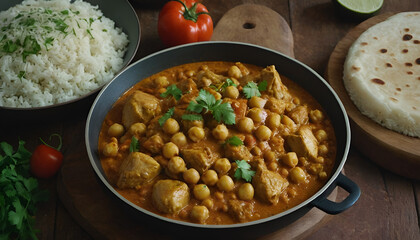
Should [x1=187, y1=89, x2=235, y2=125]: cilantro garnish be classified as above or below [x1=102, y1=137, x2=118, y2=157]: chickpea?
above

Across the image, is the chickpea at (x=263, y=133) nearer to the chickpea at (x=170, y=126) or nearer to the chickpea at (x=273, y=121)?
the chickpea at (x=273, y=121)

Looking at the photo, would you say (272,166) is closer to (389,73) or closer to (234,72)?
(234,72)

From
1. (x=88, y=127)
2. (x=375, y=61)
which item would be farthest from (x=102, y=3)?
(x=375, y=61)

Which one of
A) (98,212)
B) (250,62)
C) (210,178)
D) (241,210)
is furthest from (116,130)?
(250,62)

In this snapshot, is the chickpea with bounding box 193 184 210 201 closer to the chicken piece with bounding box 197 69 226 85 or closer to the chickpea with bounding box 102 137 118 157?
the chickpea with bounding box 102 137 118 157

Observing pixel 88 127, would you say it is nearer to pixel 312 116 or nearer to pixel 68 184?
pixel 68 184

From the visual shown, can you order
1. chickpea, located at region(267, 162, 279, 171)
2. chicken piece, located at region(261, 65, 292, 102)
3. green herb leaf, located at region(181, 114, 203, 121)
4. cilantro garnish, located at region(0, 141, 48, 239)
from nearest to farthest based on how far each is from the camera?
1. cilantro garnish, located at region(0, 141, 48, 239)
2. chickpea, located at region(267, 162, 279, 171)
3. green herb leaf, located at region(181, 114, 203, 121)
4. chicken piece, located at region(261, 65, 292, 102)

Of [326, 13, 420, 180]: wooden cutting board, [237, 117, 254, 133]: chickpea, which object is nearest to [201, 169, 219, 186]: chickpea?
Result: [237, 117, 254, 133]: chickpea
